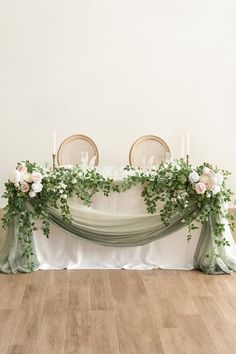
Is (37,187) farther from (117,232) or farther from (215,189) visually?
(215,189)

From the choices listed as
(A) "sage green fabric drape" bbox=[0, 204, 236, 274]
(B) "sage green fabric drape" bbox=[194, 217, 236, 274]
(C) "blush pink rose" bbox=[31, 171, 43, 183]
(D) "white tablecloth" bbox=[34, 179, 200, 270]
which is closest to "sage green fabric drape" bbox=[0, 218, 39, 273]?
(A) "sage green fabric drape" bbox=[0, 204, 236, 274]

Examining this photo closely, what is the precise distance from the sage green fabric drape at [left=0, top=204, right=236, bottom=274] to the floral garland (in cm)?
6

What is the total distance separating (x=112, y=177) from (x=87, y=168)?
26 centimetres

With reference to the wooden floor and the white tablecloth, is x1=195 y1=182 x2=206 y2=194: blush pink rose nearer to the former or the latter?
the white tablecloth

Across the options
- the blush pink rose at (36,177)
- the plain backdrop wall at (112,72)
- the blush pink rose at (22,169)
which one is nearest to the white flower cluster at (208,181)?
the blush pink rose at (36,177)

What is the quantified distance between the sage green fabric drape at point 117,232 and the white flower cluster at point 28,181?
0.22m

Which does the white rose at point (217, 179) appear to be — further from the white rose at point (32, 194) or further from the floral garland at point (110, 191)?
the white rose at point (32, 194)

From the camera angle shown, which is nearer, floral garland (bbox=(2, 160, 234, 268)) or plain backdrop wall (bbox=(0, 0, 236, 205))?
floral garland (bbox=(2, 160, 234, 268))

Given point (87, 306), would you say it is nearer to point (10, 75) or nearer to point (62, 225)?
point (62, 225)

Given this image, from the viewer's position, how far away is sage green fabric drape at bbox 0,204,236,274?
461cm

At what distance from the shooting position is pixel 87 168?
482cm

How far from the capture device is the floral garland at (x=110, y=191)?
14.8 ft

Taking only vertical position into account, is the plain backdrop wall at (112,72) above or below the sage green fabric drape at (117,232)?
above

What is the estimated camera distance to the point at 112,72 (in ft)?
23.3
